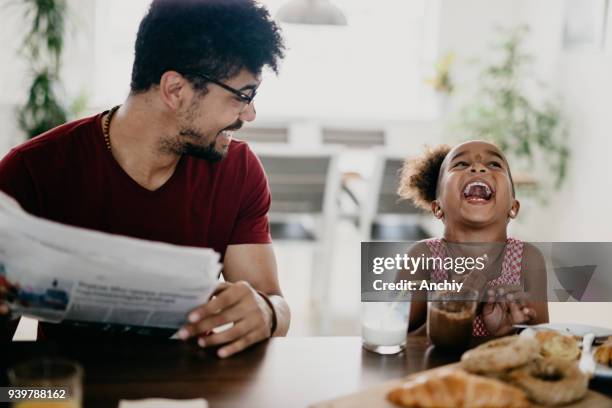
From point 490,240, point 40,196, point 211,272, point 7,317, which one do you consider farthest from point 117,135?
point 490,240

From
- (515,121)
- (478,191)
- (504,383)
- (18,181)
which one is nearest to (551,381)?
(504,383)

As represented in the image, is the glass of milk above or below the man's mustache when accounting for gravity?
below

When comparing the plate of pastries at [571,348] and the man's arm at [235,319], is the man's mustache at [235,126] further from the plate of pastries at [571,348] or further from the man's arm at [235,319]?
the plate of pastries at [571,348]

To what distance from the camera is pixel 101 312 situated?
127cm

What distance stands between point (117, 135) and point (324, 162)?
7.40 ft

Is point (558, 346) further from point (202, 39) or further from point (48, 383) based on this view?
point (202, 39)

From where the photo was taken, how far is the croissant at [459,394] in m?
1.02

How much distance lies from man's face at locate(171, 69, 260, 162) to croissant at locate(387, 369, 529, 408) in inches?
32.3

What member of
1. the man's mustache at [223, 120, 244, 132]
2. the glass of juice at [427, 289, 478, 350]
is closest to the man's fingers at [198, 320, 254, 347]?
the glass of juice at [427, 289, 478, 350]

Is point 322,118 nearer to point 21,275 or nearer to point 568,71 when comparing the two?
point 568,71

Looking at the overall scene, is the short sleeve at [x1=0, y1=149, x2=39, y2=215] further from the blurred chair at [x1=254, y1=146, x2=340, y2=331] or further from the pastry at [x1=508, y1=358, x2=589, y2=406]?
the blurred chair at [x1=254, y1=146, x2=340, y2=331]

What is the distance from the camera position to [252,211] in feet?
5.89

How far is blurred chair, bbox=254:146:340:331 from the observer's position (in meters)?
3.84

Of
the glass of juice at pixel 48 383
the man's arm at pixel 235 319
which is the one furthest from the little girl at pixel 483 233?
the glass of juice at pixel 48 383
